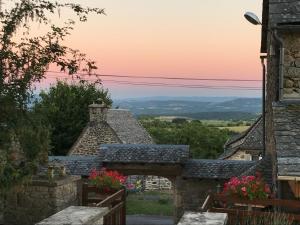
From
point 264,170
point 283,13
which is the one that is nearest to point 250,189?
point 264,170

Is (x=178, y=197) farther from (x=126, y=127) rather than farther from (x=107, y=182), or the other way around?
(x=126, y=127)

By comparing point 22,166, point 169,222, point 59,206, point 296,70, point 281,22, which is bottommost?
point 169,222

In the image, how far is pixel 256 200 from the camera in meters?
8.50

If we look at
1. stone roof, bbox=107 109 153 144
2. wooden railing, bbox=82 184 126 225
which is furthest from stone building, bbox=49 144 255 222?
stone roof, bbox=107 109 153 144

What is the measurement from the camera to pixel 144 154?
18.8 metres

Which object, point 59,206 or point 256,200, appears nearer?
point 256,200

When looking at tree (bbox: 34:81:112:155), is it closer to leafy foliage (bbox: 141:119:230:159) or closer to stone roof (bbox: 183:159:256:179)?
leafy foliage (bbox: 141:119:230:159)

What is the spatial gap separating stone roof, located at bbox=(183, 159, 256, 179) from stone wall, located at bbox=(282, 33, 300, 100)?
24.1 ft

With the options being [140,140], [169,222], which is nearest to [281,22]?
[169,222]

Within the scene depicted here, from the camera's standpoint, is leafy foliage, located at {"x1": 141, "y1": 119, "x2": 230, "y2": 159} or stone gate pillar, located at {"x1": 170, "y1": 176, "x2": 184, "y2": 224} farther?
leafy foliage, located at {"x1": 141, "y1": 119, "x2": 230, "y2": 159}

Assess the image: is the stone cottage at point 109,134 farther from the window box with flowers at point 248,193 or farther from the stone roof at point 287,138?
the window box with flowers at point 248,193

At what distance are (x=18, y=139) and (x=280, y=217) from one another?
4.85 m

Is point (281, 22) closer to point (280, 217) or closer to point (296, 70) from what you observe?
point (296, 70)

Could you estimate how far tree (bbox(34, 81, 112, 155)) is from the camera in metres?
38.2
